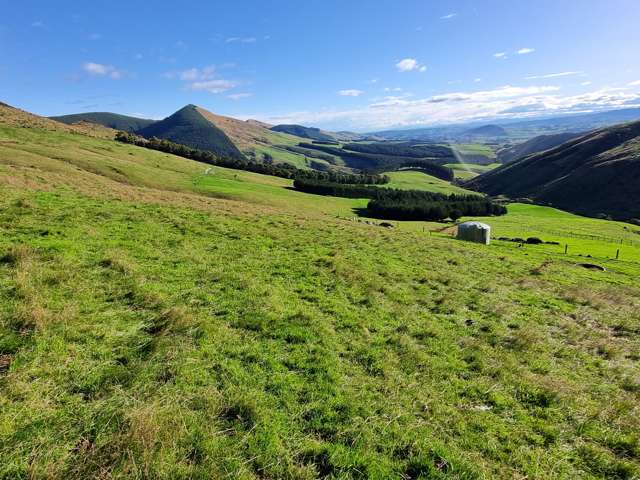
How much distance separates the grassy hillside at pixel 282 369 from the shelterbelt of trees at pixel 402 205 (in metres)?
78.1

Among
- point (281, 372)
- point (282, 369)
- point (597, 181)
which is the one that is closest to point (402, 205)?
point (282, 369)

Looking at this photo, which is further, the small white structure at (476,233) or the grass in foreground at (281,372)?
the small white structure at (476,233)

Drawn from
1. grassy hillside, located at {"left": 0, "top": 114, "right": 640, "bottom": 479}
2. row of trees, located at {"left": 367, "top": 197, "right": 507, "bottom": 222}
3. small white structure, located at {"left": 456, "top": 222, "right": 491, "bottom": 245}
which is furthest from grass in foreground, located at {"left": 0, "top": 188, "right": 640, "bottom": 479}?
row of trees, located at {"left": 367, "top": 197, "right": 507, "bottom": 222}

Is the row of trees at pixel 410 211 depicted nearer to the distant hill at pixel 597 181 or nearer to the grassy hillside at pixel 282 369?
the grassy hillside at pixel 282 369

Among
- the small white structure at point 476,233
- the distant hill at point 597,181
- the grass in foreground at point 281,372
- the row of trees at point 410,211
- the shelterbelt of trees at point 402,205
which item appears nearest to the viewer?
the grass in foreground at point 281,372

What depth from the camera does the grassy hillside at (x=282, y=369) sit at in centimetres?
539

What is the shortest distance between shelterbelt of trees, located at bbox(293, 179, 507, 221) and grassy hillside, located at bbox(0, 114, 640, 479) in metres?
78.1

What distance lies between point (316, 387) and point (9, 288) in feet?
30.0

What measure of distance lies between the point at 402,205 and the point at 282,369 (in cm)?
9222

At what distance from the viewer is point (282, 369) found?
26.0ft

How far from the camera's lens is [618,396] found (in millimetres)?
8625

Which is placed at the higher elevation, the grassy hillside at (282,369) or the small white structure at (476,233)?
the grassy hillside at (282,369)

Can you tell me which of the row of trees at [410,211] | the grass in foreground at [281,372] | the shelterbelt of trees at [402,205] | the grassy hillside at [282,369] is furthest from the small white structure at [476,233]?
the grass in foreground at [281,372]

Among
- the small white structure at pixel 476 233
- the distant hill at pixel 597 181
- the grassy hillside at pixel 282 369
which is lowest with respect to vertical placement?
the small white structure at pixel 476 233
